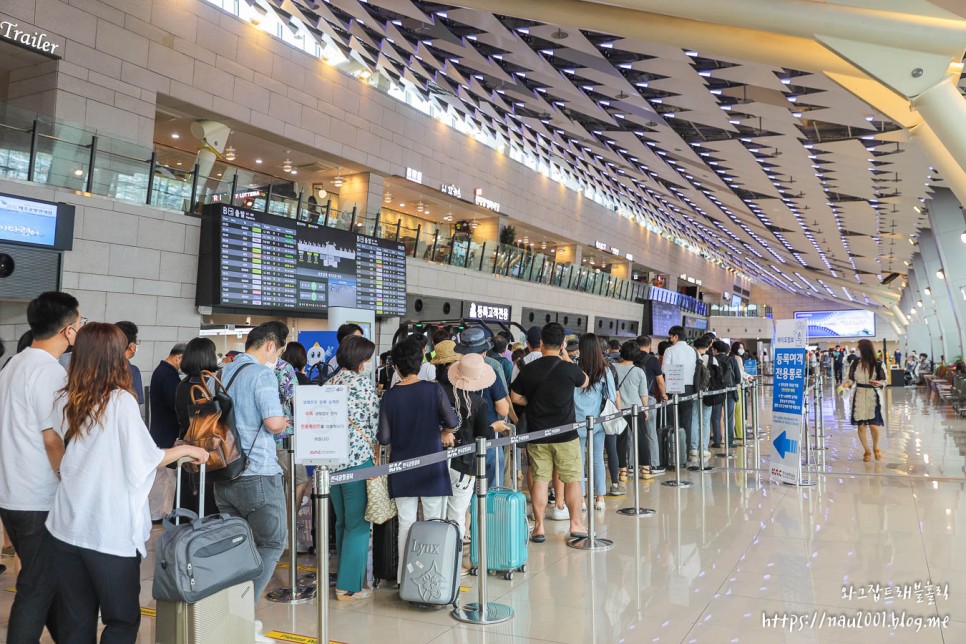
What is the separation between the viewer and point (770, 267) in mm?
44156

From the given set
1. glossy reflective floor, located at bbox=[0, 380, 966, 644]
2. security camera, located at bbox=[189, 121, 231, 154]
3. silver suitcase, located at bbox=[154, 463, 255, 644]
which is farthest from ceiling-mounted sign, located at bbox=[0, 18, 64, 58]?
silver suitcase, located at bbox=[154, 463, 255, 644]

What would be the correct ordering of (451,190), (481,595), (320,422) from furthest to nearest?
(451,190) → (481,595) → (320,422)

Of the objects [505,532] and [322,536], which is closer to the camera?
[322,536]

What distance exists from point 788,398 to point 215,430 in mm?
A: 6457

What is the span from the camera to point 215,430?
3.26 metres

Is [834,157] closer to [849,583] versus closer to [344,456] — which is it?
[849,583]

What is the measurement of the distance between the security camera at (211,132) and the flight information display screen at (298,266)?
2.76 m

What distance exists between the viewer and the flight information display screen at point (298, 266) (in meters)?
10.8

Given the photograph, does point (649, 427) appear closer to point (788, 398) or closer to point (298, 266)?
point (788, 398)

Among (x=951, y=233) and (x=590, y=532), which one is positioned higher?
(x=951, y=233)

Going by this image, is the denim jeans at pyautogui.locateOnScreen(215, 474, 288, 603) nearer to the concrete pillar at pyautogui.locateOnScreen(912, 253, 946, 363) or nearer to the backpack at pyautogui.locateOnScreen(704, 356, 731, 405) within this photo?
the backpack at pyautogui.locateOnScreen(704, 356, 731, 405)

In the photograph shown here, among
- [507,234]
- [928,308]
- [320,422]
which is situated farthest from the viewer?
[928,308]

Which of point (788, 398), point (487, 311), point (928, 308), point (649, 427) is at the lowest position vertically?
point (649, 427)

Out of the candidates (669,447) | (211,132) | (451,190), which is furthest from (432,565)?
(451,190)
